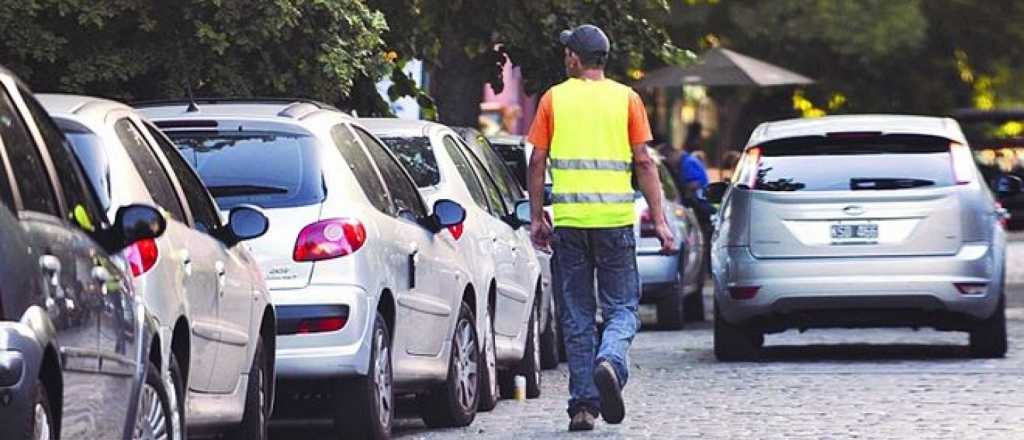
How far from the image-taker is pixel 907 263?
56.6 feet

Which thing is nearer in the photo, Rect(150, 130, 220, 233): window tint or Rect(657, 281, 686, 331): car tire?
Rect(150, 130, 220, 233): window tint

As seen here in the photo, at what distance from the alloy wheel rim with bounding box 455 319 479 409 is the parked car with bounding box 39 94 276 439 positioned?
2.82 m

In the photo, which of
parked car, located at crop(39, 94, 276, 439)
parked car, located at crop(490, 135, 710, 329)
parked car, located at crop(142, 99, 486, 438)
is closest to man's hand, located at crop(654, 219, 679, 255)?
parked car, located at crop(142, 99, 486, 438)

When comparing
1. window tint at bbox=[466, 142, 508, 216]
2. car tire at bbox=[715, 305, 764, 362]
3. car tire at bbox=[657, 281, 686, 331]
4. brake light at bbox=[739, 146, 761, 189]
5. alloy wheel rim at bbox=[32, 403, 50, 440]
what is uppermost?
alloy wheel rim at bbox=[32, 403, 50, 440]

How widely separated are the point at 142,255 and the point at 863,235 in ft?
30.7

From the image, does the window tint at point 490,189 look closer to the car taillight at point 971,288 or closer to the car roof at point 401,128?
the car roof at point 401,128

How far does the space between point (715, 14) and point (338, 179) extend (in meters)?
29.9

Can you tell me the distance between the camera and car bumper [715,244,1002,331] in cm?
1722

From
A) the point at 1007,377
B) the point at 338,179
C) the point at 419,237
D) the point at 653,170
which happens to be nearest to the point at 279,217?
the point at 338,179

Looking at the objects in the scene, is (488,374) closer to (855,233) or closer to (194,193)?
(855,233)

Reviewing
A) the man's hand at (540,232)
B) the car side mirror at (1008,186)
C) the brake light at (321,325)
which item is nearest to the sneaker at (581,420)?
the man's hand at (540,232)

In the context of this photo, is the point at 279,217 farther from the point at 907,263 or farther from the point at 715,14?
the point at 715,14

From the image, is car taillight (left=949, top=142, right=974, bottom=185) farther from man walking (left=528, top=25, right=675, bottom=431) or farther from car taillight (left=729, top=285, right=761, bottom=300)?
man walking (left=528, top=25, right=675, bottom=431)

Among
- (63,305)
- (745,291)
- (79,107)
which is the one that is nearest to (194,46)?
(745,291)
